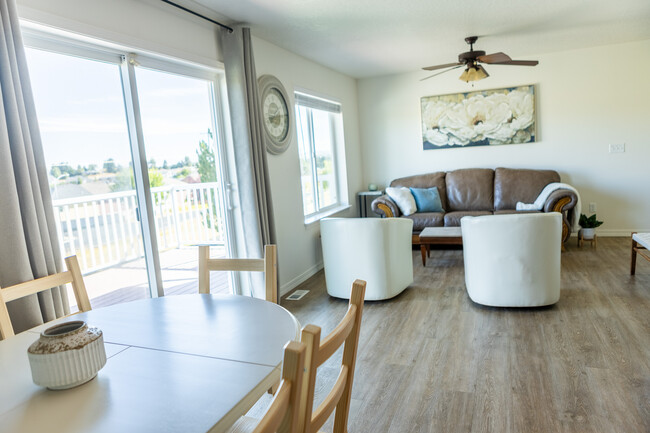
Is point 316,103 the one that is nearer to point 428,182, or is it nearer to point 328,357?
point 428,182

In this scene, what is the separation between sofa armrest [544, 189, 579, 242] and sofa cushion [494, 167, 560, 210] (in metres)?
0.60

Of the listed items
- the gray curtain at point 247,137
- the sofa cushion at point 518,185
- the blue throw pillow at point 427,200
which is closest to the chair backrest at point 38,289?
the gray curtain at point 247,137

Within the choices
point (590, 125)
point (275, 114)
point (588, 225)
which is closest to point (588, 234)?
point (588, 225)

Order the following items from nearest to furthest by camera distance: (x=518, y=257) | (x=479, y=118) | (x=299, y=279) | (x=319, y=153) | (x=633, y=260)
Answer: (x=518, y=257), (x=633, y=260), (x=299, y=279), (x=319, y=153), (x=479, y=118)

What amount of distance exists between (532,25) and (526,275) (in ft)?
8.40

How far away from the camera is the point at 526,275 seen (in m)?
3.23

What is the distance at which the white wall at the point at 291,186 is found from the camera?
13.8 ft

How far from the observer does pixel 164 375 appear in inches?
45.5

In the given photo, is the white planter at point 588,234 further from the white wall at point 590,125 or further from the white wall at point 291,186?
the white wall at point 291,186

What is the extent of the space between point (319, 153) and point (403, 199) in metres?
1.28

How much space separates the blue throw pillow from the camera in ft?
19.2

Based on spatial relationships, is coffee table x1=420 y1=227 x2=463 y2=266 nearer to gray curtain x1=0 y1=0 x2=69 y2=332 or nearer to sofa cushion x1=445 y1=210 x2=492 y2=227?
sofa cushion x1=445 y1=210 x2=492 y2=227

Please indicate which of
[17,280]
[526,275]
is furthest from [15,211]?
[526,275]

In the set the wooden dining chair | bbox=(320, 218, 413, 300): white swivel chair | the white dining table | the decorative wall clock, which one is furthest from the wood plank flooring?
the decorative wall clock
